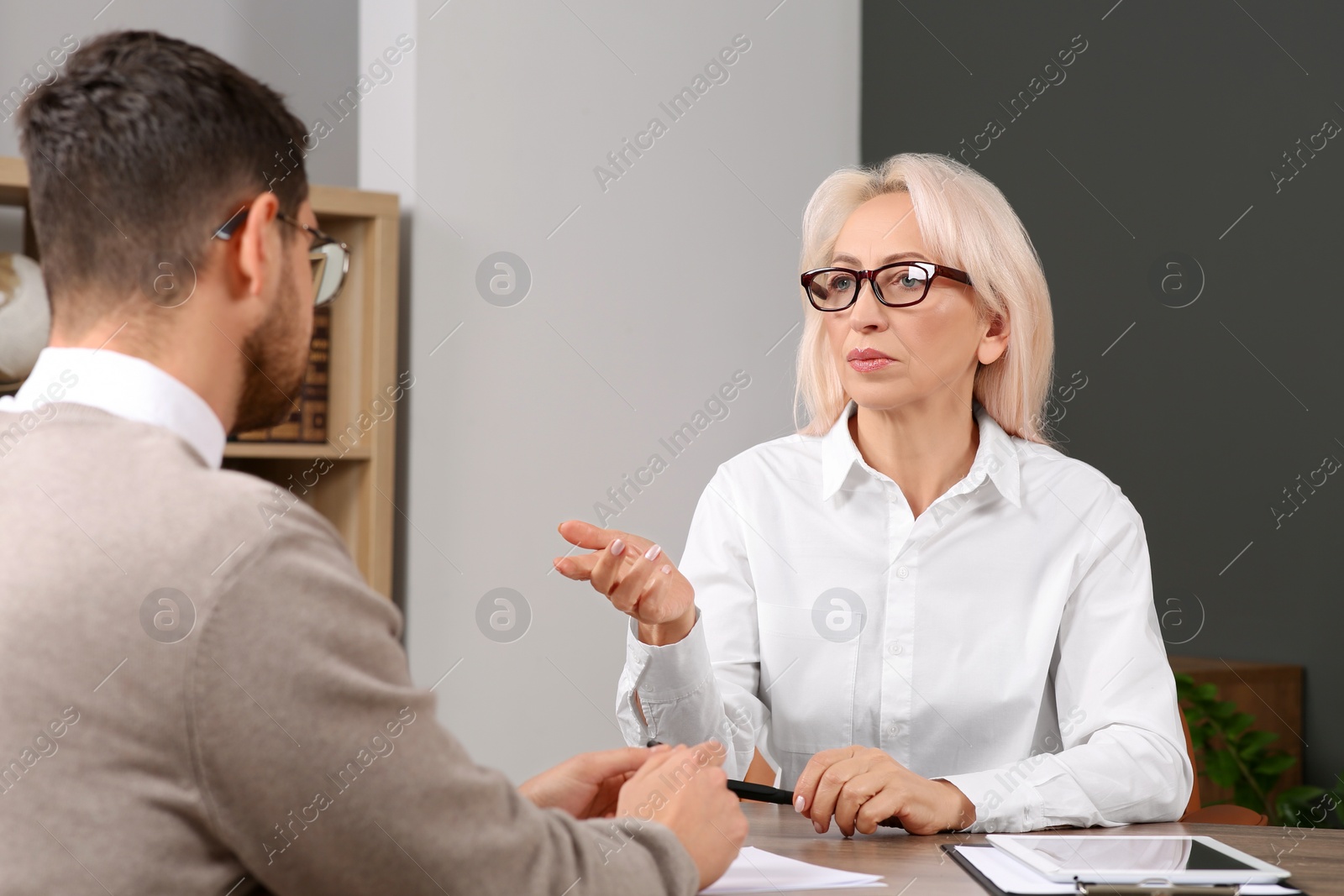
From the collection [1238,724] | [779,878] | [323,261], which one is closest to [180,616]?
[323,261]

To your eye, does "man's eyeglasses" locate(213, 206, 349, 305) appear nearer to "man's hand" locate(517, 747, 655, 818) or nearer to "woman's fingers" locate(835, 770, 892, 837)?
"man's hand" locate(517, 747, 655, 818)

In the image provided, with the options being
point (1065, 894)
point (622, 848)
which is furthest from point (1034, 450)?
point (622, 848)

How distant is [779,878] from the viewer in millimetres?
1145

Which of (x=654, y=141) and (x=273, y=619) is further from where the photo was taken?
(x=654, y=141)

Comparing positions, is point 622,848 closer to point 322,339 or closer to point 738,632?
point 738,632

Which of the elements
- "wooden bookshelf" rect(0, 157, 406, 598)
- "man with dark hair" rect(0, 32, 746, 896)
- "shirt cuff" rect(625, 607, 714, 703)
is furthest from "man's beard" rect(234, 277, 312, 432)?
"wooden bookshelf" rect(0, 157, 406, 598)

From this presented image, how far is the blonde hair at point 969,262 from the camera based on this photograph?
1.96 metres

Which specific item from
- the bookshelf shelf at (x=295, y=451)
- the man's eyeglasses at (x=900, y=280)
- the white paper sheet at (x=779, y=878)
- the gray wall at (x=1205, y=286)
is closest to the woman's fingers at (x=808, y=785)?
the white paper sheet at (x=779, y=878)

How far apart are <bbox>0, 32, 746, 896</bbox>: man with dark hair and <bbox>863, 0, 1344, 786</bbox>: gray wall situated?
2132 millimetres

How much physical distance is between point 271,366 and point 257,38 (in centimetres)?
247

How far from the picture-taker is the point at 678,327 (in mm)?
3436

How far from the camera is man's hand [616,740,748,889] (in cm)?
106

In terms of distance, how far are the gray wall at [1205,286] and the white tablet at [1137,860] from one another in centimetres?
150

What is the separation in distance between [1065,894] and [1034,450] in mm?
1086
